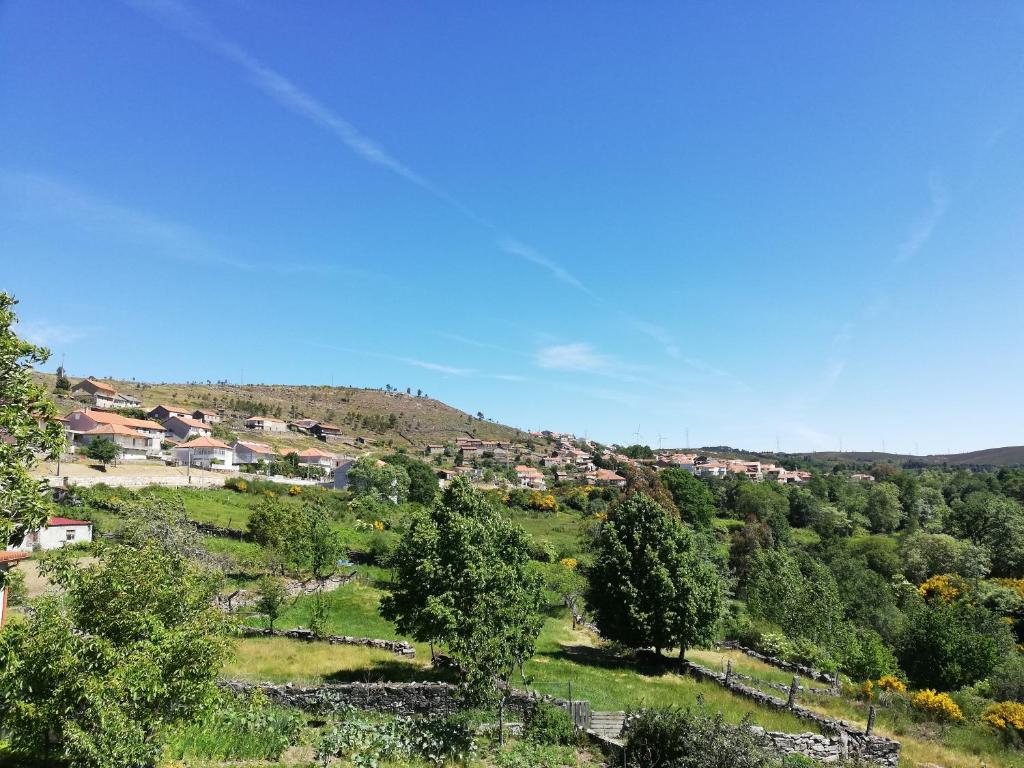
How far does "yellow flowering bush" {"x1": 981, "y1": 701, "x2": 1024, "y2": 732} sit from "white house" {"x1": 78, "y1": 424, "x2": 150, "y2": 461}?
10017 cm

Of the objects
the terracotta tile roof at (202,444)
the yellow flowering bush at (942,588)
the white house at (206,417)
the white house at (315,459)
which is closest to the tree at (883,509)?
the yellow flowering bush at (942,588)

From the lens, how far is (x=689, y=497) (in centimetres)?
10138

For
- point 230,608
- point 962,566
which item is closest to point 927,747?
point 230,608

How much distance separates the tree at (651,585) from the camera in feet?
103

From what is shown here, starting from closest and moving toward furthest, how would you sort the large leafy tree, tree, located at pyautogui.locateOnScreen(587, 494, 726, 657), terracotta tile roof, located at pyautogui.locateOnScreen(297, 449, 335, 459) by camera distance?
1. the large leafy tree
2. tree, located at pyautogui.locateOnScreen(587, 494, 726, 657)
3. terracotta tile roof, located at pyautogui.locateOnScreen(297, 449, 335, 459)

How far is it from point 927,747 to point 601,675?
1317 cm

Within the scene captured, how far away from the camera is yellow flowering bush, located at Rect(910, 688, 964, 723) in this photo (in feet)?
83.9

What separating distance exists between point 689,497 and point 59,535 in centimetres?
8733

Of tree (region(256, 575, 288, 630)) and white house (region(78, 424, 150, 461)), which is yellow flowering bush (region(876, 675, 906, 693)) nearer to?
tree (region(256, 575, 288, 630))

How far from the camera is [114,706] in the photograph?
10.4 m

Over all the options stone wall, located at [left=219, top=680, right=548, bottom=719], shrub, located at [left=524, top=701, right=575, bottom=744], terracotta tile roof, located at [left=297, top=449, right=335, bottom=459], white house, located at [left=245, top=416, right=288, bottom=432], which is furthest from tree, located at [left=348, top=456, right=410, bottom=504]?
shrub, located at [left=524, top=701, right=575, bottom=744]

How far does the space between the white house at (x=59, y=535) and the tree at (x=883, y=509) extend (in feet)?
387

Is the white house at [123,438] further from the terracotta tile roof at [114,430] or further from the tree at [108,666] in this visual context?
the tree at [108,666]

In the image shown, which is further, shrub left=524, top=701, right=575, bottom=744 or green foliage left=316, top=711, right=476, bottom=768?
shrub left=524, top=701, right=575, bottom=744
